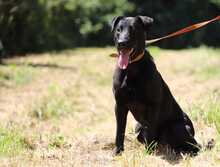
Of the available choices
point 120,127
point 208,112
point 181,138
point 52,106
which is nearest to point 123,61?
point 120,127

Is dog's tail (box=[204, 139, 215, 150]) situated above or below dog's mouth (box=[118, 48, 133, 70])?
below

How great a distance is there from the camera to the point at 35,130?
8609mm

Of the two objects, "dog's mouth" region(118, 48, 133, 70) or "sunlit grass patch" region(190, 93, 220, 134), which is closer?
"dog's mouth" region(118, 48, 133, 70)

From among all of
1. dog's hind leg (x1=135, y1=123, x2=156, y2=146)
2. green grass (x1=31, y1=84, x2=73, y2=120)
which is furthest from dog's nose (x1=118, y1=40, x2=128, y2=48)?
green grass (x1=31, y1=84, x2=73, y2=120)

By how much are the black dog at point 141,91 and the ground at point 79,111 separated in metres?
0.19

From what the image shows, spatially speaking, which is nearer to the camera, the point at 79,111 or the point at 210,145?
the point at 210,145

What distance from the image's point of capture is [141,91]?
6.14 metres

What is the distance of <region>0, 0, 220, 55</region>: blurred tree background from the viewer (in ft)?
68.2

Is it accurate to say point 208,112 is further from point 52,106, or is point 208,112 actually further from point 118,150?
point 52,106

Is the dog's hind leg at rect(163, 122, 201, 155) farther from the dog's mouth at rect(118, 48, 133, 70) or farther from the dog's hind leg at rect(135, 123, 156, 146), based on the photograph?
the dog's mouth at rect(118, 48, 133, 70)

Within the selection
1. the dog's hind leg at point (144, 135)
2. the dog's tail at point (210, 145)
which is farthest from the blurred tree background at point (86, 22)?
the dog's tail at point (210, 145)

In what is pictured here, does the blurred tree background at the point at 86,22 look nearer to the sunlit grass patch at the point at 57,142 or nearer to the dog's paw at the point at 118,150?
the sunlit grass patch at the point at 57,142

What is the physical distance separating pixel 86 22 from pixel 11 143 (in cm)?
1986

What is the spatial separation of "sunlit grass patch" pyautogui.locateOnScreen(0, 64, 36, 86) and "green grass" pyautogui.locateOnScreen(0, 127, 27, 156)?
575 cm
